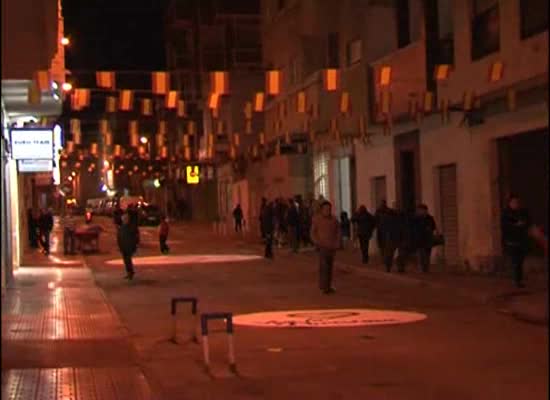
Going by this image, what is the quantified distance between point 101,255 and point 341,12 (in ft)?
39.8

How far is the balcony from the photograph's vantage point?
81.4 ft

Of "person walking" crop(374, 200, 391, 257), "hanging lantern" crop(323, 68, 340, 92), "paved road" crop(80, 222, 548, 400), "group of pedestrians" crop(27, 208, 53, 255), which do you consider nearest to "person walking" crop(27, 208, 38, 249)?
"group of pedestrians" crop(27, 208, 53, 255)

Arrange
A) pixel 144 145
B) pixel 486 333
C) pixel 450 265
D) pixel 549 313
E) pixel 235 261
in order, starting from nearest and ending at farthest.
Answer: pixel 549 313 → pixel 486 333 → pixel 450 265 → pixel 235 261 → pixel 144 145

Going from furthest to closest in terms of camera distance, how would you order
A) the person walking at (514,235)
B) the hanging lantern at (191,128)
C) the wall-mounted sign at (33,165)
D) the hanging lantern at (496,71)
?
the hanging lantern at (191,128) → the wall-mounted sign at (33,165) → the hanging lantern at (496,71) → the person walking at (514,235)

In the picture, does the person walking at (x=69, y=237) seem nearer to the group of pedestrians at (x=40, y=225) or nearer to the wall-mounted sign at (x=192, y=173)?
the group of pedestrians at (x=40, y=225)

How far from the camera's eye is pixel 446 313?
16875 millimetres

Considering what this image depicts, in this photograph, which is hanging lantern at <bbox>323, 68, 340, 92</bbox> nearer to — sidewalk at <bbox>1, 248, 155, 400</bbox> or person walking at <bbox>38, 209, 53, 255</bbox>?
sidewalk at <bbox>1, 248, 155, 400</bbox>

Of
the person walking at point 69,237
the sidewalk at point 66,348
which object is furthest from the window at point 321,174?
the sidewalk at point 66,348

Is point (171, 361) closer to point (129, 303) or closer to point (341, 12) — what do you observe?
point (129, 303)

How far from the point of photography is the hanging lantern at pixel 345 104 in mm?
29203

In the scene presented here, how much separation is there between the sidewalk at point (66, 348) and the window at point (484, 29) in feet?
28.3

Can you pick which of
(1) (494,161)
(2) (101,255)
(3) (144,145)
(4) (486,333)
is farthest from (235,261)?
(3) (144,145)

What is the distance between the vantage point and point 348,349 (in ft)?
42.6

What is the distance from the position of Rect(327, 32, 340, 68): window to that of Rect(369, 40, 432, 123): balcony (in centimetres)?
766
